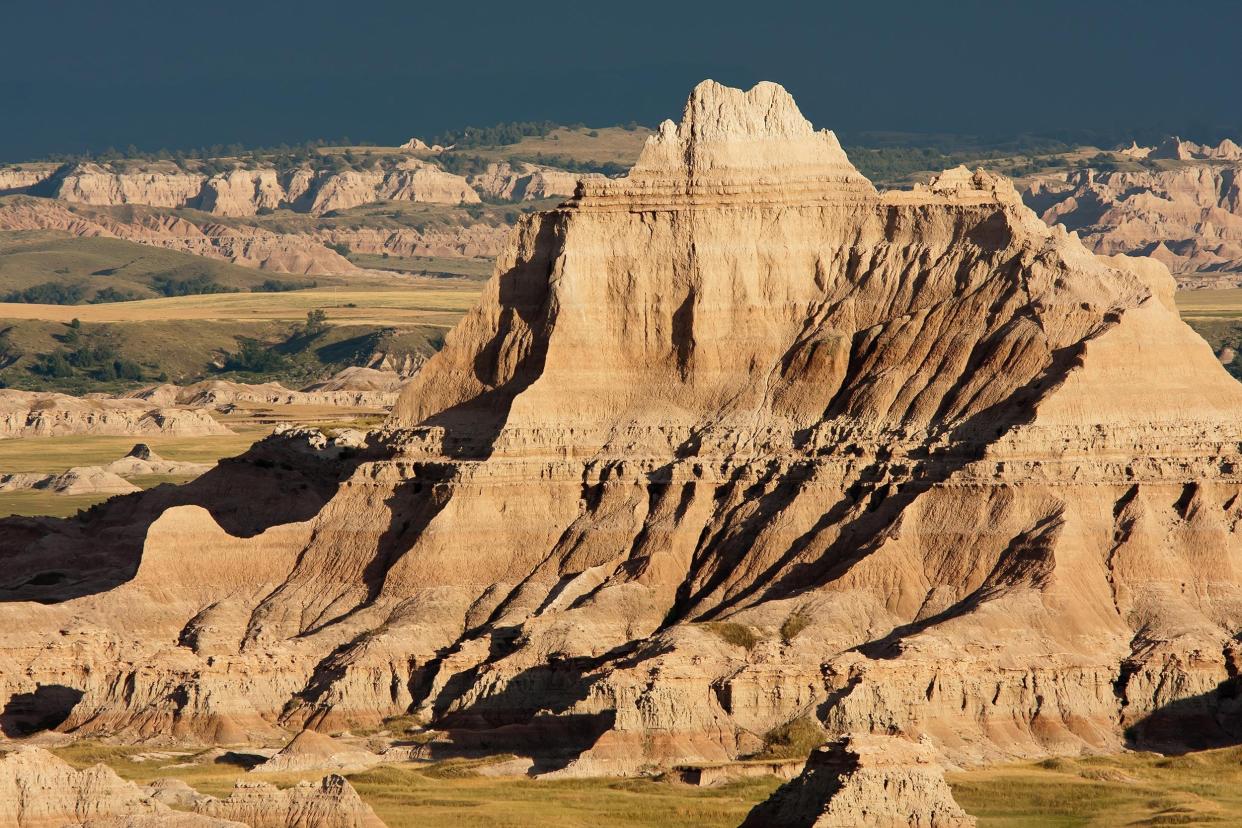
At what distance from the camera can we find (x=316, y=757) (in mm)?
99438

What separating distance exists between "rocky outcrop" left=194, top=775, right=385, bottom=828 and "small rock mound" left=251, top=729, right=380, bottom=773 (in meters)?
16.2

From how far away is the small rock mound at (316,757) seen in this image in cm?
9850

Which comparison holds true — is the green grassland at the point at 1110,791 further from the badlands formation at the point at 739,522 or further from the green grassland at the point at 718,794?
the badlands formation at the point at 739,522

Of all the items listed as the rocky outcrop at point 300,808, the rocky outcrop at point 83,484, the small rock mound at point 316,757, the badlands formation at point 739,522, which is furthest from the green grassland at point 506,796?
the rocky outcrop at point 83,484

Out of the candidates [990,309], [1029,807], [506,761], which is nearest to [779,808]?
[1029,807]

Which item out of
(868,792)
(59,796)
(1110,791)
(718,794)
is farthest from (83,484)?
(868,792)

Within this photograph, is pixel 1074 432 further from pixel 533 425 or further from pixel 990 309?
pixel 533 425

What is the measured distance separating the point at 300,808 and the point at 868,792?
14.2 meters

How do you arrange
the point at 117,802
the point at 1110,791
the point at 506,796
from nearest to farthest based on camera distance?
the point at 117,802 < the point at 1110,791 < the point at 506,796

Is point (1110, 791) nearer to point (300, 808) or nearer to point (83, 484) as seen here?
point (300, 808)

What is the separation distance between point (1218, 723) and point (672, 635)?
1672 centimetres

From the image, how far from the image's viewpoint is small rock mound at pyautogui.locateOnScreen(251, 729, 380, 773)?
323 ft

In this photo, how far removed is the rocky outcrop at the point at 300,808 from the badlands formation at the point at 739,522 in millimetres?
16592

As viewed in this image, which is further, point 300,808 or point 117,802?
point 300,808
